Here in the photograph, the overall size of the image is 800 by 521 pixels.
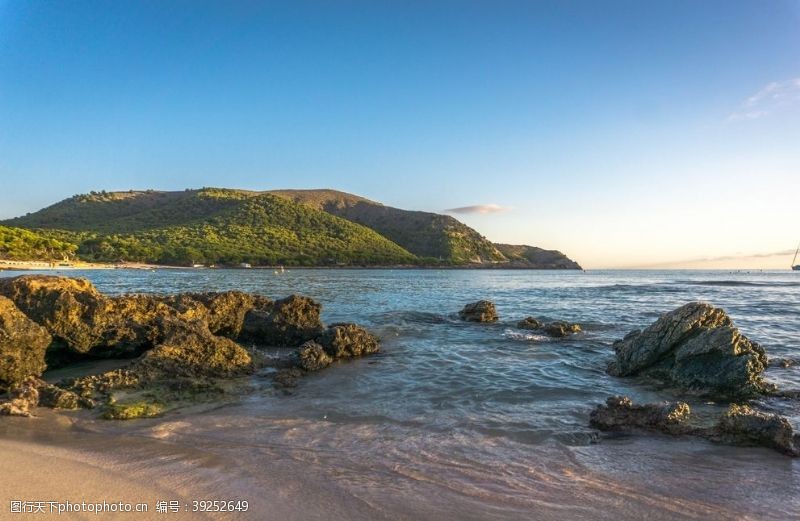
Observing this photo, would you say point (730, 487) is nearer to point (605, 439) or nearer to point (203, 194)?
point (605, 439)

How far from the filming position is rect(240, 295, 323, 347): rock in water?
47.2ft

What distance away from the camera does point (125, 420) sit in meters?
7.00

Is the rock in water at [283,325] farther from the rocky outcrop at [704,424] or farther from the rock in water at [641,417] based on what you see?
the rocky outcrop at [704,424]

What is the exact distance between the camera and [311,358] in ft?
36.2

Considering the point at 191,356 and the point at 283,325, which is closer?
the point at 191,356

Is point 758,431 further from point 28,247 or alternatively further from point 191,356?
point 28,247

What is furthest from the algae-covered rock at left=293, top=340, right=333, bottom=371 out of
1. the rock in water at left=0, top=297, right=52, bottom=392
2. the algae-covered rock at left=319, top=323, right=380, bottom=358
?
the rock in water at left=0, top=297, right=52, bottom=392

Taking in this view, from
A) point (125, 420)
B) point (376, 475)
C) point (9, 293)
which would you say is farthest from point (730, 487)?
point (9, 293)

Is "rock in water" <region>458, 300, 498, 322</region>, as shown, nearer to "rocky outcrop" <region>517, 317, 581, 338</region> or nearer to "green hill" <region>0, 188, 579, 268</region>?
"rocky outcrop" <region>517, 317, 581, 338</region>

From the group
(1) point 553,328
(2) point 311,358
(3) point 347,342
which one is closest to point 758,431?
(2) point 311,358

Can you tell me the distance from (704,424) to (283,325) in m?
11.0

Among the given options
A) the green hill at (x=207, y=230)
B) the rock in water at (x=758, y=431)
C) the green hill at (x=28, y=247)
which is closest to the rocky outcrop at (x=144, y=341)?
the rock in water at (x=758, y=431)

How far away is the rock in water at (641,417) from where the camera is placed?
689 cm

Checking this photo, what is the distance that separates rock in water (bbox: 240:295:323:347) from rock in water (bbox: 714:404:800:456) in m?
10.4
